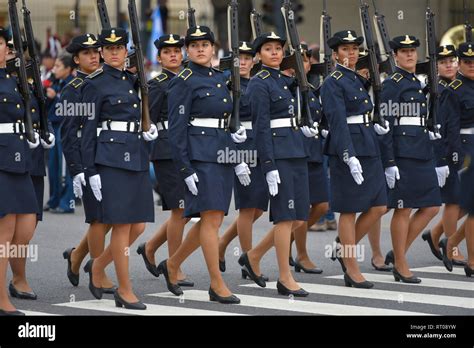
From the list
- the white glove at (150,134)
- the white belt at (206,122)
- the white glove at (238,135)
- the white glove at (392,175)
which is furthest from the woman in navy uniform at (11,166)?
the white glove at (392,175)

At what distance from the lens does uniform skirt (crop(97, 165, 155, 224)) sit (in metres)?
9.91

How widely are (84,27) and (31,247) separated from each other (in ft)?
74.6

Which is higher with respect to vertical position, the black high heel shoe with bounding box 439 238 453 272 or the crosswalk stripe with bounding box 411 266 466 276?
the black high heel shoe with bounding box 439 238 453 272

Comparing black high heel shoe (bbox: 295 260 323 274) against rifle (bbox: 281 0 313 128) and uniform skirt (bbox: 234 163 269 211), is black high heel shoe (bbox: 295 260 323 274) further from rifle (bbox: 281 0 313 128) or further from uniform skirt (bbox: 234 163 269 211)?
rifle (bbox: 281 0 313 128)

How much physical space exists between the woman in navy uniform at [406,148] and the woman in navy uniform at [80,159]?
2.60 meters

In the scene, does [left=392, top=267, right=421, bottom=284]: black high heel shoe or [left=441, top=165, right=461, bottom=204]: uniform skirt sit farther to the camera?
[left=441, top=165, right=461, bottom=204]: uniform skirt

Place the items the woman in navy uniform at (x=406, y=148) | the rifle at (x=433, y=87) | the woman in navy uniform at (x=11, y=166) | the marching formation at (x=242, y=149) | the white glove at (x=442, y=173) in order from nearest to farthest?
the woman in navy uniform at (x=11, y=166) → the marching formation at (x=242, y=149) → the woman in navy uniform at (x=406, y=148) → the rifle at (x=433, y=87) → the white glove at (x=442, y=173)

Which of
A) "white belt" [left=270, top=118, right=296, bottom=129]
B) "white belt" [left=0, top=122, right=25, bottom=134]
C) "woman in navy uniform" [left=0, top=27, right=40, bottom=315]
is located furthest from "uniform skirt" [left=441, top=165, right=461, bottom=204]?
"white belt" [left=0, top=122, right=25, bottom=134]

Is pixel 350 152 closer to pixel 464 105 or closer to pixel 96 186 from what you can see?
pixel 464 105

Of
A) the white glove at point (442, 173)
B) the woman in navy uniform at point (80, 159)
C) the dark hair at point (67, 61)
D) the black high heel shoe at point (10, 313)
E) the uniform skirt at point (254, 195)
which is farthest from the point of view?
the dark hair at point (67, 61)

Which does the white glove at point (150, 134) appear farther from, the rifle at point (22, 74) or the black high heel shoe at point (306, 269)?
the black high heel shoe at point (306, 269)

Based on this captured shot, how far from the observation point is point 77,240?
1497 centimetres

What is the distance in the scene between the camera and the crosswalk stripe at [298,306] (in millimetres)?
9859
